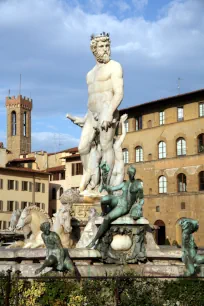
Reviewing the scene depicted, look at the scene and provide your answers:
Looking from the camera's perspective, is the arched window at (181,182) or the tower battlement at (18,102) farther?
the tower battlement at (18,102)

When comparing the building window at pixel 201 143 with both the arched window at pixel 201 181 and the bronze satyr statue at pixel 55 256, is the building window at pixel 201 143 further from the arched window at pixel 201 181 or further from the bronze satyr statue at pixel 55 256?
the bronze satyr statue at pixel 55 256

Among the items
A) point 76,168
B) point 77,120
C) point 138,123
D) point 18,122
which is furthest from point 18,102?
point 77,120

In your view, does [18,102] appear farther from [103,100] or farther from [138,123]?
[103,100]

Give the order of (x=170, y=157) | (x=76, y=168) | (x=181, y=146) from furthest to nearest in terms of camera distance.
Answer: (x=76, y=168) → (x=170, y=157) → (x=181, y=146)

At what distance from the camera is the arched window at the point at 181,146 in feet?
193

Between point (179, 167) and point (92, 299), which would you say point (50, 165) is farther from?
point (92, 299)

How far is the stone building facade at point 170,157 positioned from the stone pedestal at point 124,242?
4253cm

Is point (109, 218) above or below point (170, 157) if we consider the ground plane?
below

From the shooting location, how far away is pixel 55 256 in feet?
33.9

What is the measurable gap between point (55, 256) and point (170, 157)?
163ft

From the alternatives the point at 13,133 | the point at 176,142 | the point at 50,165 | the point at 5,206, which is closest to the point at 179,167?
the point at 176,142

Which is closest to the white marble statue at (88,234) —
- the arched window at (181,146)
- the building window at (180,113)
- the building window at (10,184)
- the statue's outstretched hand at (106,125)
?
the statue's outstretched hand at (106,125)

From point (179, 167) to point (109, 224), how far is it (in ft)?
154

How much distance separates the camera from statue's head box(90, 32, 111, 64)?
15625mm
